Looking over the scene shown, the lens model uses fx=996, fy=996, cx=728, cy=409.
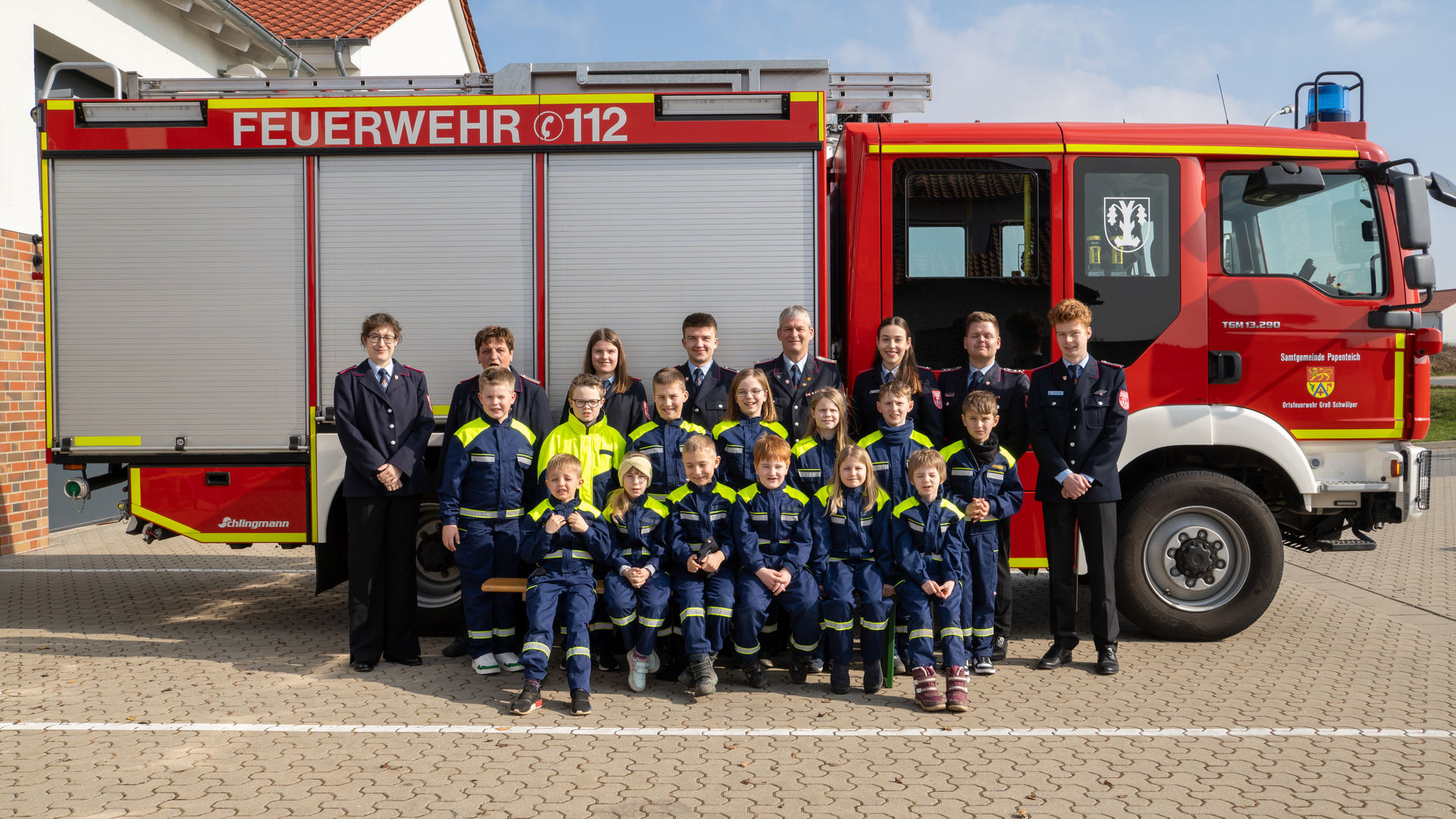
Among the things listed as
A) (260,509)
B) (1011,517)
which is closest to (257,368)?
(260,509)

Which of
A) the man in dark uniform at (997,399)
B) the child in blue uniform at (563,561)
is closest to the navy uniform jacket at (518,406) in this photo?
the child in blue uniform at (563,561)

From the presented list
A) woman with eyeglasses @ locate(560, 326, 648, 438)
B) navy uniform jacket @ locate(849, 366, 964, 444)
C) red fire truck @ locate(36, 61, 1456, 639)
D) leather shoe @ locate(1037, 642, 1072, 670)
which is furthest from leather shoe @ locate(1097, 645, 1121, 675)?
woman with eyeglasses @ locate(560, 326, 648, 438)

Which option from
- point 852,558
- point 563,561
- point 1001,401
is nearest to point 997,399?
point 1001,401

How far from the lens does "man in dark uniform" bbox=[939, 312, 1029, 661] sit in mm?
5168

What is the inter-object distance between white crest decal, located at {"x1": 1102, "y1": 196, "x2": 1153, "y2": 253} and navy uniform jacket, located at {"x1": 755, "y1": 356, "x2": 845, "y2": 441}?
1750 mm

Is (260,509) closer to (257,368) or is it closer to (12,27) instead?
(257,368)

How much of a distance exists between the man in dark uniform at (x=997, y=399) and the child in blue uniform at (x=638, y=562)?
162 cm

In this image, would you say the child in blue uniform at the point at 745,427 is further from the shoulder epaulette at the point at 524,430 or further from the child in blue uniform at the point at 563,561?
the shoulder epaulette at the point at 524,430

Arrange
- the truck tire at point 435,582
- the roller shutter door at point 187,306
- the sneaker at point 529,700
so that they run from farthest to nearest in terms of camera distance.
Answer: the truck tire at point 435,582 → the roller shutter door at point 187,306 → the sneaker at point 529,700

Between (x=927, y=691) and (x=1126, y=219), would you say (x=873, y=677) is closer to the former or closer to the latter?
(x=927, y=691)

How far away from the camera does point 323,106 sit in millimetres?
5543

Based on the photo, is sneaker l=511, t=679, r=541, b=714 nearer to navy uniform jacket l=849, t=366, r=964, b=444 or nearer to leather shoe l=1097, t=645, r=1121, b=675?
navy uniform jacket l=849, t=366, r=964, b=444

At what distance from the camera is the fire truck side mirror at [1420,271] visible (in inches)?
206

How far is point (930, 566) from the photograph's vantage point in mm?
4766
